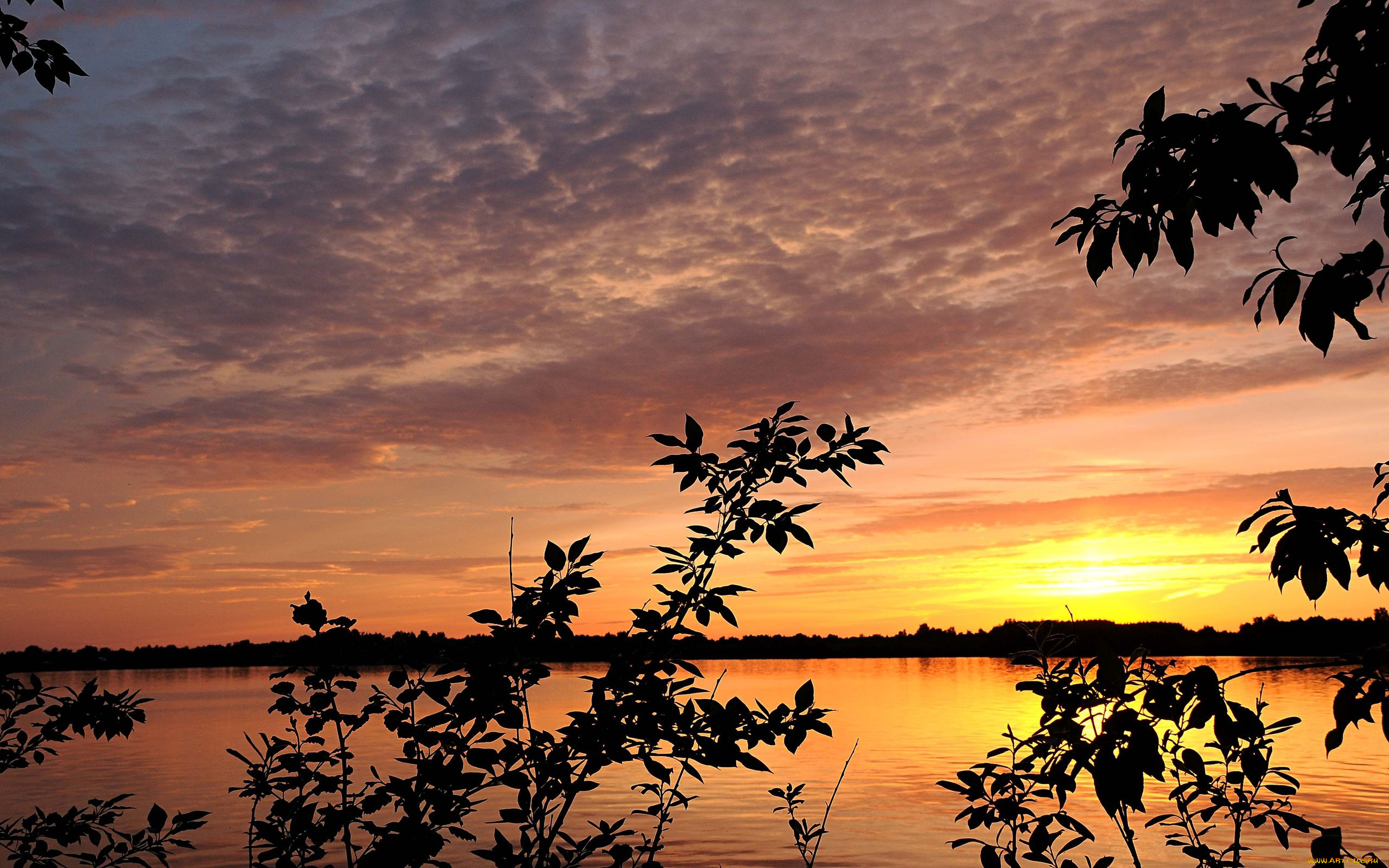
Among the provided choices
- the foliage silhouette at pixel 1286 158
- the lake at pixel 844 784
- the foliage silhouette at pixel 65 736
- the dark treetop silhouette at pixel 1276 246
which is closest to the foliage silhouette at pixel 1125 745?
the dark treetop silhouette at pixel 1276 246

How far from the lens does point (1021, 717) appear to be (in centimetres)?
5516

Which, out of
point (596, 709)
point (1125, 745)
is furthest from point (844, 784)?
point (1125, 745)

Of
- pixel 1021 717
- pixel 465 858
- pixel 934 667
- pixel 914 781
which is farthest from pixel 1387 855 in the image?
pixel 934 667

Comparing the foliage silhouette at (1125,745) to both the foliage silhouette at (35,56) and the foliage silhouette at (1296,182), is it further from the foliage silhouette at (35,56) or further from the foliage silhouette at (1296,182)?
the foliage silhouette at (35,56)

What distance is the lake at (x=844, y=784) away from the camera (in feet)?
77.8

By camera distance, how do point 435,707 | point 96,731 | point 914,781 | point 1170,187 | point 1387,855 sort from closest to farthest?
point 1170,187 → point 96,731 → point 1387,855 → point 914,781 → point 435,707

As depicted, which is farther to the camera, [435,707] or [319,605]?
[435,707]

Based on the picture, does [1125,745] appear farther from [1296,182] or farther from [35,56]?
[35,56]

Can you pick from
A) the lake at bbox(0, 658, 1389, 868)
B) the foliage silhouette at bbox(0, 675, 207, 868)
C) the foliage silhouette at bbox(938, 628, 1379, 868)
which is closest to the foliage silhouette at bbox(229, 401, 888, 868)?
the foliage silhouette at bbox(938, 628, 1379, 868)

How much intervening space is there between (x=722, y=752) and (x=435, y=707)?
4859 cm

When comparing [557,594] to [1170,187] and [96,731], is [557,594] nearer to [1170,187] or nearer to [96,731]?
[1170,187]

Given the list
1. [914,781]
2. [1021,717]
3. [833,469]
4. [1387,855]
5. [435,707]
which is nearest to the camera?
[833,469]

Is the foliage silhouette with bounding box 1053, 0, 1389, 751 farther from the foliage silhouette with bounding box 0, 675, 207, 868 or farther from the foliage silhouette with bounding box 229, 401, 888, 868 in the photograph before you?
the foliage silhouette with bounding box 0, 675, 207, 868

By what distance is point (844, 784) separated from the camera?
3419cm
